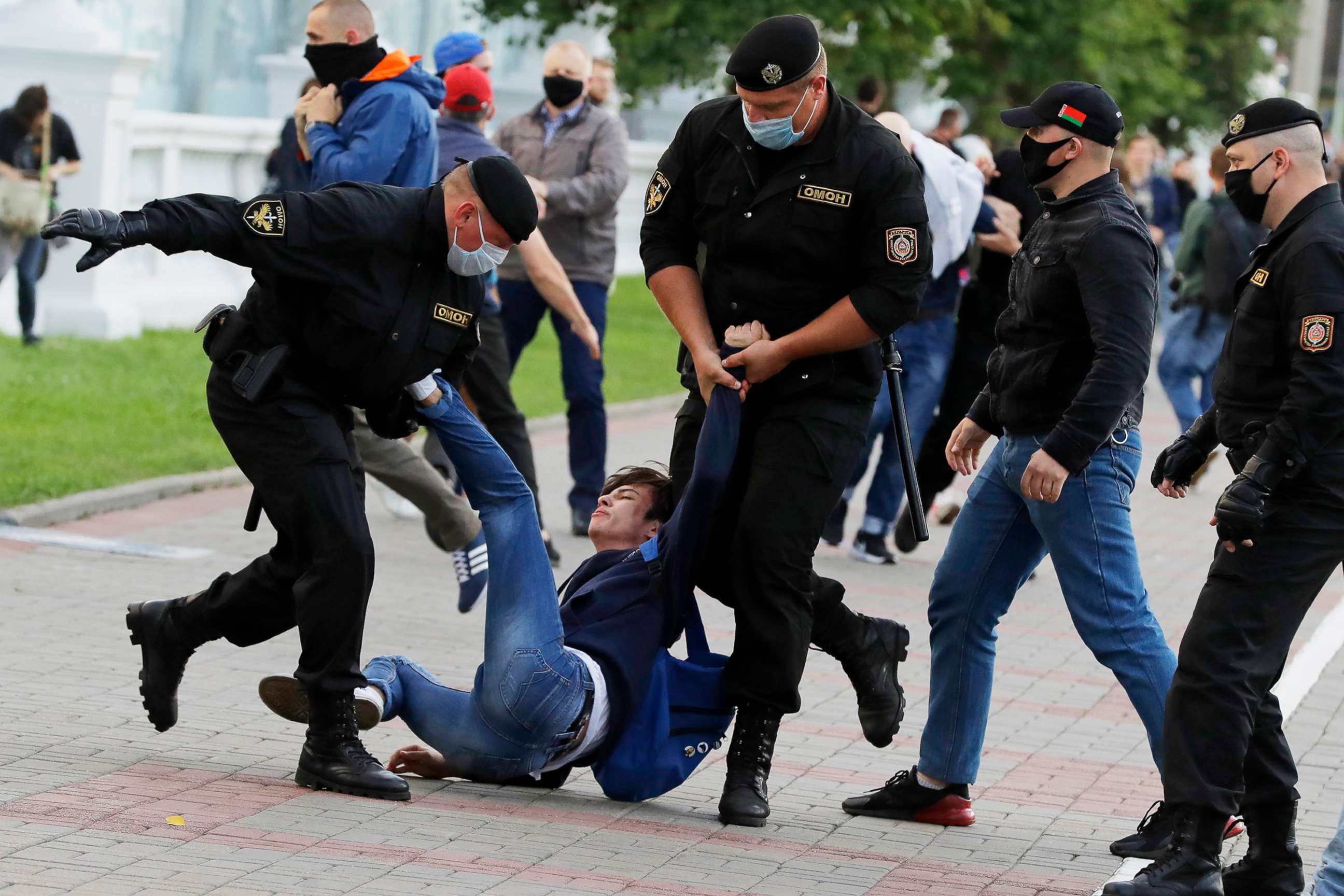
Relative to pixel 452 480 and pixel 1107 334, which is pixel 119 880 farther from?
pixel 452 480

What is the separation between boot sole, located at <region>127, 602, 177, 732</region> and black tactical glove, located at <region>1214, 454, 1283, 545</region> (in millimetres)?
2885

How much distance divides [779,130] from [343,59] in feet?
8.65

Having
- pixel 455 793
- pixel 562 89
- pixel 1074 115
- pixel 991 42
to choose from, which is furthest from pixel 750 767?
pixel 991 42

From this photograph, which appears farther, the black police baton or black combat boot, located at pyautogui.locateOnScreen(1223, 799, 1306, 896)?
the black police baton

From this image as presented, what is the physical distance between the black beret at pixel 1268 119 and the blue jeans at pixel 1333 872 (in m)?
1.57

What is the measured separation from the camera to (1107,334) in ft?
17.0

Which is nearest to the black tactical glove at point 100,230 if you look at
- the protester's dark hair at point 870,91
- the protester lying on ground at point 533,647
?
the protester lying on ground at point 533,647

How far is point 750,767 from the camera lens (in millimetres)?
5602

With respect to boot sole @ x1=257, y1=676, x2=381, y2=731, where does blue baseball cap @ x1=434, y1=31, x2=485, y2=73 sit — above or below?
above

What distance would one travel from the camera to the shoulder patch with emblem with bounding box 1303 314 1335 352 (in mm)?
4605

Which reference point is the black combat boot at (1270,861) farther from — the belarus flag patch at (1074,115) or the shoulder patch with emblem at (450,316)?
the shoulder patch with emblem at (450,316)

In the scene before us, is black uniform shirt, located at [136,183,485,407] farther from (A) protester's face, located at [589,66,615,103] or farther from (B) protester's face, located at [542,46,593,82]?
(A) protester's face, located at [589,66,615,103]

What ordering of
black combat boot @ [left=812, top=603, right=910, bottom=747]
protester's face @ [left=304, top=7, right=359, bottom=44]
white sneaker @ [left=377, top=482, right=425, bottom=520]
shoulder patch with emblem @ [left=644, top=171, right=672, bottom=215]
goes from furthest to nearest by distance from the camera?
white sneaker @ [left=377, top=482, right=425, bottom=520], protester's face @ [left=304, top=7, right=359, bottom=44], black combat boot @ [left=812, top=603, right=910, bottom=747], shoulder patch with emblem @ [left=644, top=171, right=672, bottom=215]

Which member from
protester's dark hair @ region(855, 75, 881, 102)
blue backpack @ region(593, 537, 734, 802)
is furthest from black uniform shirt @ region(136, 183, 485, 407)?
protester's dark hair @ region(855, 75, 881, 102)
